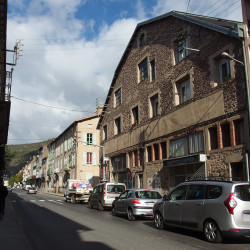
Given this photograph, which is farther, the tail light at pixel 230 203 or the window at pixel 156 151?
the window at pixel 156 151

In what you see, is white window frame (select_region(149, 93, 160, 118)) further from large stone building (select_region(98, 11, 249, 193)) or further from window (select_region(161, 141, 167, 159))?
window (select_region(161, 141, 167, 159))

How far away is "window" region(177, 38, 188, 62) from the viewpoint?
20.1 m

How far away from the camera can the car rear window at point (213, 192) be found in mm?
8805

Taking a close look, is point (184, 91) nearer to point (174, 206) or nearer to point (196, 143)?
point (196, 143)

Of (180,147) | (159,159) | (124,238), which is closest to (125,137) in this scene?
(159,159)

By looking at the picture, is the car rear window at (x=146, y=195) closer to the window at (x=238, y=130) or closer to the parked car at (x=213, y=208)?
the parked car at (x=213, y=208)

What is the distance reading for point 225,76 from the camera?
16469 mm

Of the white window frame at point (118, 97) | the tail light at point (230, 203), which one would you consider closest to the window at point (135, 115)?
the white window frame at point (118, 97)

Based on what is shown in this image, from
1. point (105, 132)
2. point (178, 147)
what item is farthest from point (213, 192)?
point (105, 132)

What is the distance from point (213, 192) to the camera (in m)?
9.01

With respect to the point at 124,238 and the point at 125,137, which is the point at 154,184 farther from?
the point at 124,238

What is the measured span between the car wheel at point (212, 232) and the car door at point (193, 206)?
339mm

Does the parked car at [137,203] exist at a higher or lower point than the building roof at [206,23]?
lower

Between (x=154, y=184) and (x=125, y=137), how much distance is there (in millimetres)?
6736
